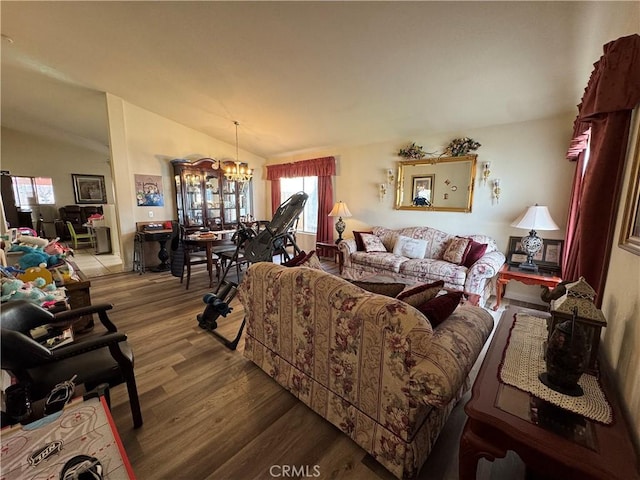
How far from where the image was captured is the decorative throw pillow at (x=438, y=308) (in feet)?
4.29

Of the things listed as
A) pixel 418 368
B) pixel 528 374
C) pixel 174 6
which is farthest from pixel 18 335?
pixel 174 6

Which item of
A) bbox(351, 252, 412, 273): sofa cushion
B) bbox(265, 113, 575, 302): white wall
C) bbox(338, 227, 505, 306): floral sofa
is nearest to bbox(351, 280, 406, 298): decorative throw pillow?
bbox(338, 227, 505, 306): floral sofa

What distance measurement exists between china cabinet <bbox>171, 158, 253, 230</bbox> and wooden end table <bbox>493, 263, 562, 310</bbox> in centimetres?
490

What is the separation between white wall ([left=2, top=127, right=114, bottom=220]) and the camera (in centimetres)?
Answer: 659

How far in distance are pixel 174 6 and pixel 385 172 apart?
136 inches

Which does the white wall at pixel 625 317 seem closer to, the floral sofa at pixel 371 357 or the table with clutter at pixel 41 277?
the floral sofa at pixel 371 357

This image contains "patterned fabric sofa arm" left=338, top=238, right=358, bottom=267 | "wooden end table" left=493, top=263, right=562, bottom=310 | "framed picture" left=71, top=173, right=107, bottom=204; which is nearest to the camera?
"wooden end table" left=493, top=263, right=562, bottom=310

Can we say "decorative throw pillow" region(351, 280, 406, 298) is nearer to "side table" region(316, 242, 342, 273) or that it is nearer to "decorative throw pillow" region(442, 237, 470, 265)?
"decorative throw pillow" region(442, 237, 470, 265)

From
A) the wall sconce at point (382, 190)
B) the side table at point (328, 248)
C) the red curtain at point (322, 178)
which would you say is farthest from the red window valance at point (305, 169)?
the side table at point (328, 248)

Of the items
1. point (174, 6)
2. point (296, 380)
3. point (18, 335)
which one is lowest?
point (296, 380)

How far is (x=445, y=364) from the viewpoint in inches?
41.7

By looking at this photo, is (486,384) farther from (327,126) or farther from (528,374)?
(327,126)

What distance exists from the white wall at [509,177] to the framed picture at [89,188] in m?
A: 8.44

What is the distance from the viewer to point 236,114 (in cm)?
432
